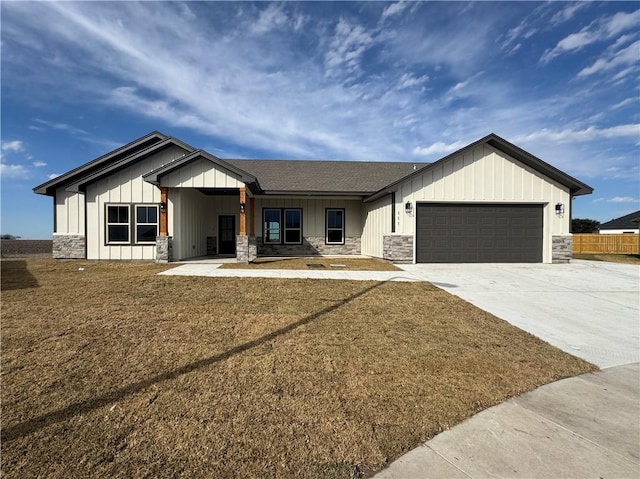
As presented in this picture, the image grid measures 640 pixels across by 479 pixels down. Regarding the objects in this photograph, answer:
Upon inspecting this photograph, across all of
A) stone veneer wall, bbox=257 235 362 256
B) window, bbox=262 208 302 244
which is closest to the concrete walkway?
stone veneer wall, bbox=257 235 362 256

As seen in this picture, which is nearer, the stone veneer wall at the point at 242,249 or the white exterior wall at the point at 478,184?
the stone veneer wall at the point at 242,249

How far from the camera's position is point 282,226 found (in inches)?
669

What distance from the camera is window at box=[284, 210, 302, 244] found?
16938mm

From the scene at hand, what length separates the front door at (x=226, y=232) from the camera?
Answer: 1678cm

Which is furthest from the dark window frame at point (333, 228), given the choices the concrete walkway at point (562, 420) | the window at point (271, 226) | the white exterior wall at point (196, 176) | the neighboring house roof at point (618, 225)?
the neighboring house roof at point (618, 225)

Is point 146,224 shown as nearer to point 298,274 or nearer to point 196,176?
point 196,176

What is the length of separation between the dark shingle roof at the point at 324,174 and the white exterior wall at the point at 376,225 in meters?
1.20

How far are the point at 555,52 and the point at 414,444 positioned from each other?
15241mm

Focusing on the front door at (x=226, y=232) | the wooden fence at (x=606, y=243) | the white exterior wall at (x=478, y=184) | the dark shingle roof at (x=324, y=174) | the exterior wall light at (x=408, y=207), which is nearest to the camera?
the exterior wall light at (x=408, y=207)

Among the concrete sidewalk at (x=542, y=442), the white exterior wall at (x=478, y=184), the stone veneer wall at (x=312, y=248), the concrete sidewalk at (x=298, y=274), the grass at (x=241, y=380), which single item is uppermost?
the white exterior wall at (x=478, y=184)

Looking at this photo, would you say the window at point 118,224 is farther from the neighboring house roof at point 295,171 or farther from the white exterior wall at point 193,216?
the white exterior wall at point 193,216

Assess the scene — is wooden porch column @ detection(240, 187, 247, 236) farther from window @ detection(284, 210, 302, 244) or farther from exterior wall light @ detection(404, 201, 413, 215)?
exterior wall light @ detection(404, 201, 413, 215)

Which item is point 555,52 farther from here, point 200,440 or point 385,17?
point 200,440

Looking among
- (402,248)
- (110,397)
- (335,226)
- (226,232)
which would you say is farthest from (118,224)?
(110,397)
